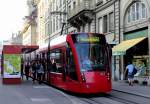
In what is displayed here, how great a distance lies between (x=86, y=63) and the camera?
22016 millimetres

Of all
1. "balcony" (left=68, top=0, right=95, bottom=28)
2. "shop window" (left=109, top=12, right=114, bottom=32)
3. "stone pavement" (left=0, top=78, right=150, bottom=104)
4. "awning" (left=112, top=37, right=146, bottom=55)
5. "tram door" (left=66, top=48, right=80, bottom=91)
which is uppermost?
"balcony" (left=68, top=0, right=95, bottom=28)

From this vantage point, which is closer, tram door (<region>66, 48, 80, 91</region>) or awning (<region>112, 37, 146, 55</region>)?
tram door (<region>66, 48, 80, 91</region>)

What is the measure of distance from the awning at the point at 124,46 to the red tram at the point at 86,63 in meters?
9.76

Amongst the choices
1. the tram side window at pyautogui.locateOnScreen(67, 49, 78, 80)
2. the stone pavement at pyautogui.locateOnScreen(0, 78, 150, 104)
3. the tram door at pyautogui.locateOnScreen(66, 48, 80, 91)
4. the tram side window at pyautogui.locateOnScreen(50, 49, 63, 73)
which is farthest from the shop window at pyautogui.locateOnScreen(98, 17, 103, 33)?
the tram side window at pyautogui.locateOnScreen(67, 49, 78, 80)

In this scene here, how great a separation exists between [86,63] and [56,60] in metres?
4.89

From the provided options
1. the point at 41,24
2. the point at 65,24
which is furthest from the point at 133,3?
the point at 41,24

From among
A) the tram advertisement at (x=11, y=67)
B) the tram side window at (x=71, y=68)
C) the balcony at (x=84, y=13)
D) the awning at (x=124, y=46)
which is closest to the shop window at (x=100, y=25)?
the balcony at (x=84, y=13)

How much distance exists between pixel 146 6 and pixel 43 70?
8.37m

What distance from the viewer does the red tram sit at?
2172cm

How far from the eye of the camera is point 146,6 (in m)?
32.1

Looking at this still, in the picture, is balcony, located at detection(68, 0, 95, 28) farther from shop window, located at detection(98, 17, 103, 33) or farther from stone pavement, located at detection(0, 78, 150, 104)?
stone pavement, located at detection(0, 78, 150, 104)

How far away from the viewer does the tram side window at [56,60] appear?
25.1 metres

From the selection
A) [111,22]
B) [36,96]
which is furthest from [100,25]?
[36,96]

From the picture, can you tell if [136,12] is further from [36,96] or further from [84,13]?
[36,96]
